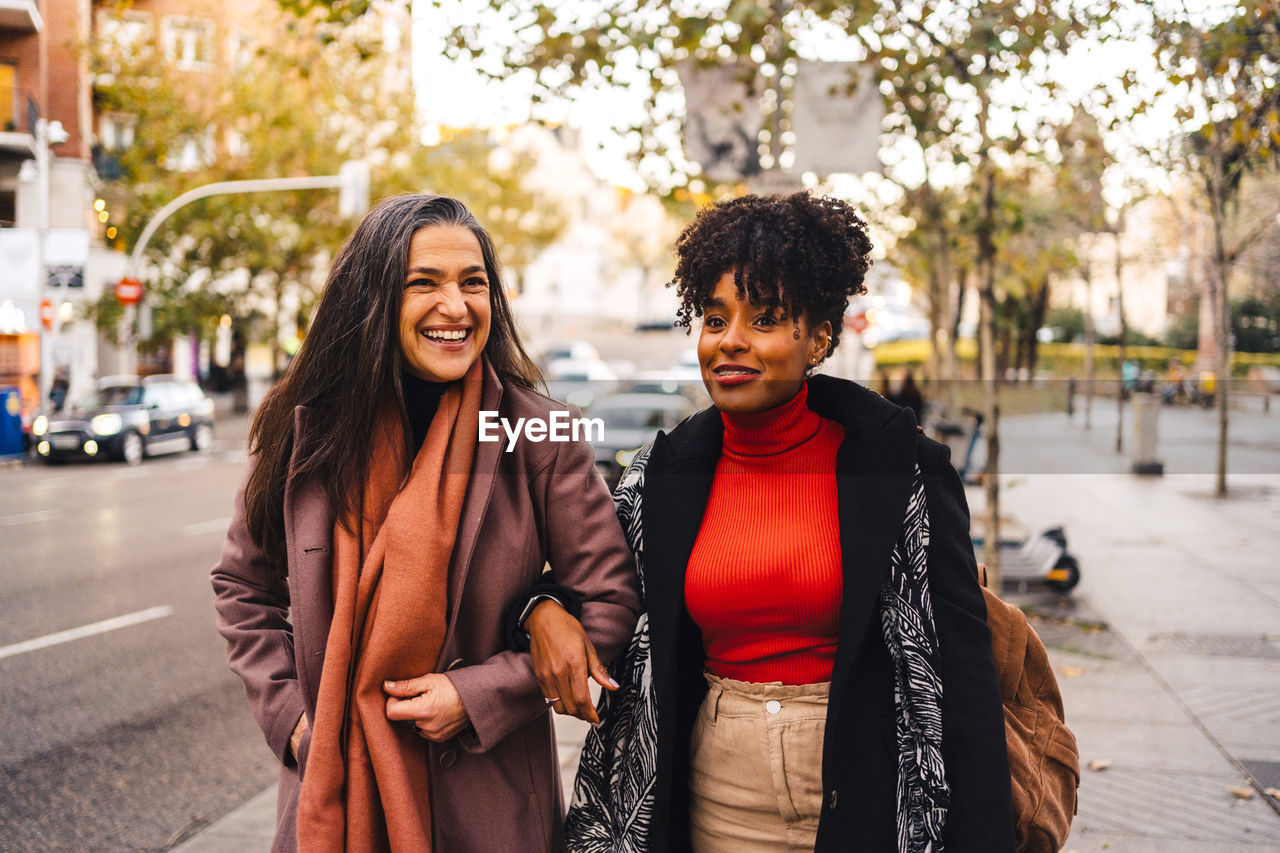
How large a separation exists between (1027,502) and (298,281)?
855 inches

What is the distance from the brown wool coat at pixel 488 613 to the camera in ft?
6.82

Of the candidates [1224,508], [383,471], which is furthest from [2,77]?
[383,471]

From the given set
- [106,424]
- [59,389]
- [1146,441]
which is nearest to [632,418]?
[1146,441]

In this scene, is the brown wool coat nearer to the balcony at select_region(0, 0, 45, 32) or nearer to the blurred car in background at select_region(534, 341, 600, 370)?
the balcony at select_region(0, 0, 45, 32)

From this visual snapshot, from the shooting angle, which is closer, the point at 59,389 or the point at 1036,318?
the point at 1036,318

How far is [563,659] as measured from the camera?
6.77 feet

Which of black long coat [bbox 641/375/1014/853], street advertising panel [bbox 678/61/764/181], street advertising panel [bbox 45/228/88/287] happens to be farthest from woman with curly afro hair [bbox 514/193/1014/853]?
street advertising panel [bbox 45/228/88/287]

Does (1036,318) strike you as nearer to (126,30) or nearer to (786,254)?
(786,254)

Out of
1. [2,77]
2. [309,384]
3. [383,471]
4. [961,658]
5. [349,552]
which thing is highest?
[2,77]

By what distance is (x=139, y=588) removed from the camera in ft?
29.8

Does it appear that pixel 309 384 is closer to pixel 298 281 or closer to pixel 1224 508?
pixel 1224 508

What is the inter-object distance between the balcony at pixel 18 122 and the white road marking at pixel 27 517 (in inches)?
577

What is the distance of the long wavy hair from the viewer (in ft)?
7.06

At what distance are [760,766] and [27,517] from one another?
43.4ft
